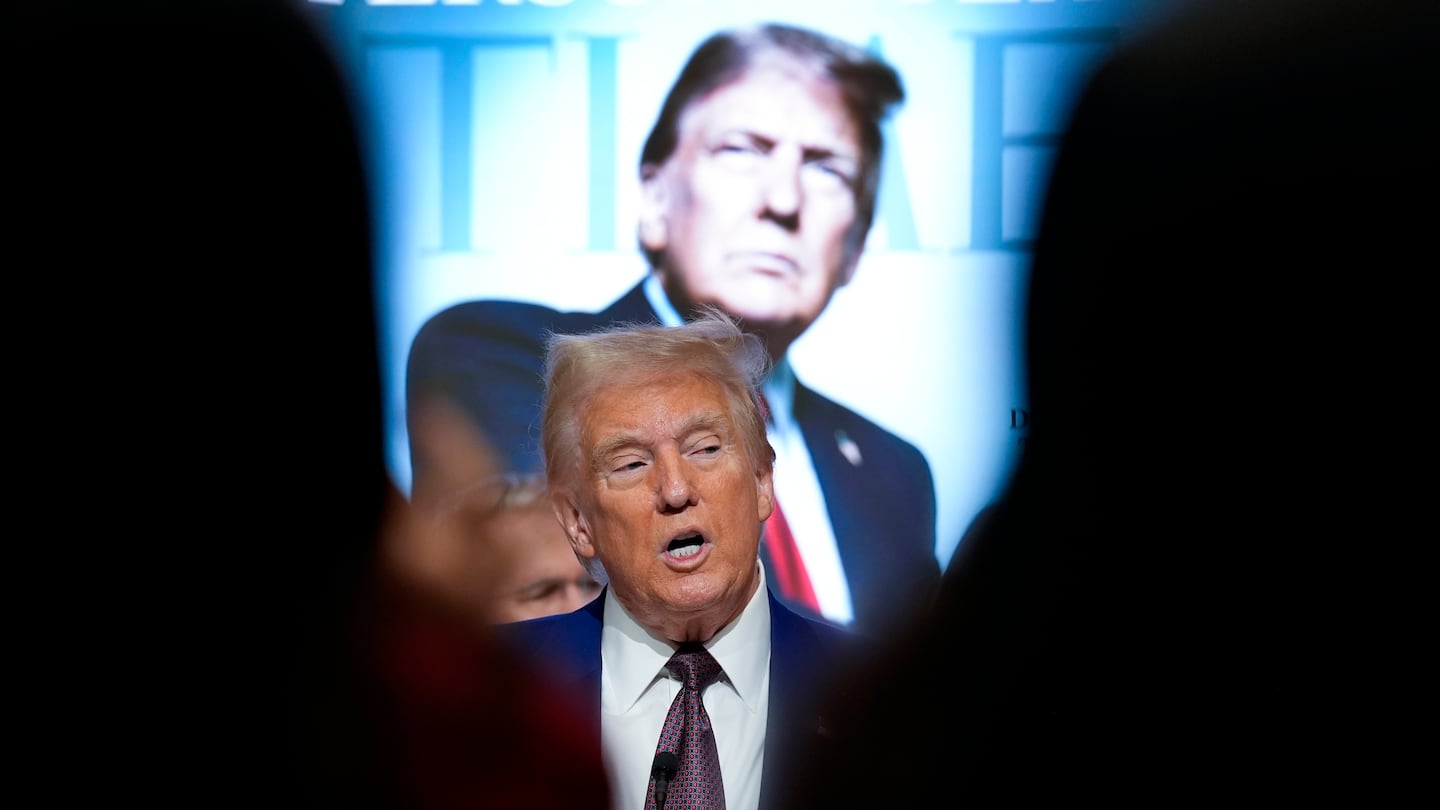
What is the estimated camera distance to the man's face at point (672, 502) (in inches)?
68.2

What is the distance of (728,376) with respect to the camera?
186 centimetres

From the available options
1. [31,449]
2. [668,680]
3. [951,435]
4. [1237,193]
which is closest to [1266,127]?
[1237,193]

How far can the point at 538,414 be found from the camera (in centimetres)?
291

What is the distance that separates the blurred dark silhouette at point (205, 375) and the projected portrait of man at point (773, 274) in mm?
196

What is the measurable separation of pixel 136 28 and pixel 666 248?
4.81 ft

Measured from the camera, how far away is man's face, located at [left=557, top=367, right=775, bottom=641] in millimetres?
1733

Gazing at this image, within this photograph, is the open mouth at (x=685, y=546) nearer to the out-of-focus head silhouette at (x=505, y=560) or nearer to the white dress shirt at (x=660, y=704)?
the white dress shirt at (x=660, y=704)

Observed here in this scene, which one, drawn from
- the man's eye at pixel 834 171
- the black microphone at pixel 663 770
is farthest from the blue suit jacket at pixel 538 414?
the black microphone at pixel 663 770

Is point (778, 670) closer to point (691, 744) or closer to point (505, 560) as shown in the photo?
point (691, 744)

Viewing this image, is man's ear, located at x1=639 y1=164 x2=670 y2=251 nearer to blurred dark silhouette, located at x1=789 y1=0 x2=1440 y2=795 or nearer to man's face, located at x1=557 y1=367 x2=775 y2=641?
blurred dark silhouette, located at x1=789 y1=0 x2=1440 y2=795

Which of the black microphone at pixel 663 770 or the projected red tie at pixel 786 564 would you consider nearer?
the black microphone at pixel 663 770

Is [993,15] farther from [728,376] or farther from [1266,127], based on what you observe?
[728,376]

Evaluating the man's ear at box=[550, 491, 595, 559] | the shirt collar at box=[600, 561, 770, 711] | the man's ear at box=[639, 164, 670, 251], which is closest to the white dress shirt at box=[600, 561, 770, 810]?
the shirt collar at box=[600, 561, 770, 711]

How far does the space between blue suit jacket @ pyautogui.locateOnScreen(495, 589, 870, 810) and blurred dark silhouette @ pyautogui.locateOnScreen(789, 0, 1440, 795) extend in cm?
105
